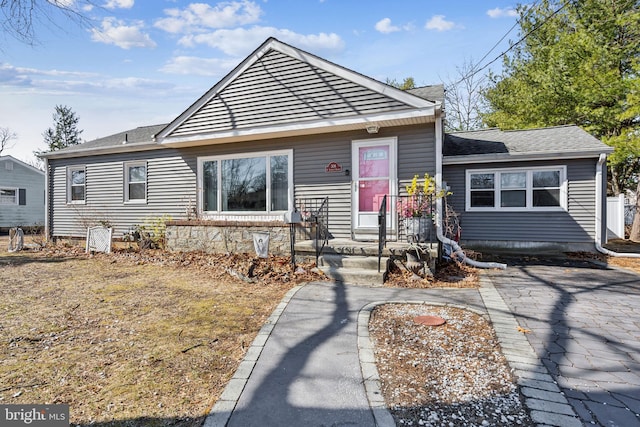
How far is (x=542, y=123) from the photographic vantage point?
1479 cm

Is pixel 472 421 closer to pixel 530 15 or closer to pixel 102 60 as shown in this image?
pixel 102 60

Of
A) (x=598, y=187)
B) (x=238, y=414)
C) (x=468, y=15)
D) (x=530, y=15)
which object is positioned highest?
(x=530, y=15)

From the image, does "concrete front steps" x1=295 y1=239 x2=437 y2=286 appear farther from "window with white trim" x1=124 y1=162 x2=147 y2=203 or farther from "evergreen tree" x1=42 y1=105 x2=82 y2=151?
"evergreen tree" x1=42 y1=105 x2=82 y2=151

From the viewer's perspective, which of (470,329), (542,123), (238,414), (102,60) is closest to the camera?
(238,414)

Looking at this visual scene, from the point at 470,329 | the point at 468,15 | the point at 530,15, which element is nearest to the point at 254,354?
the point at 470,329

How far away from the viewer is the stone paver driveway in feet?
8.08

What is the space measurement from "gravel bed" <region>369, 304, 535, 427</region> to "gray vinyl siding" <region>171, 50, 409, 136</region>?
16.4 ft

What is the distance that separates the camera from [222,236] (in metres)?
8.08

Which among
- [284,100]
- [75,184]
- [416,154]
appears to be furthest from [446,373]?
[75,184]

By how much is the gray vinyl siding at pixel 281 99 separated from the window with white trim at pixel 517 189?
429 cm

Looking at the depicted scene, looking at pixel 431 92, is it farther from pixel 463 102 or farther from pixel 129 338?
pixel 463 102

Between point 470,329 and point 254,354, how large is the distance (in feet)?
7.96

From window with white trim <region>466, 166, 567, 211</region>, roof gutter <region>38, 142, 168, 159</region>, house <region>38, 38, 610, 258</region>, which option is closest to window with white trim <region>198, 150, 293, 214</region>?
house <region>38, 38, 610, 258</region>

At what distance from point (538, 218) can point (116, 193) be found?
13.3 metres
